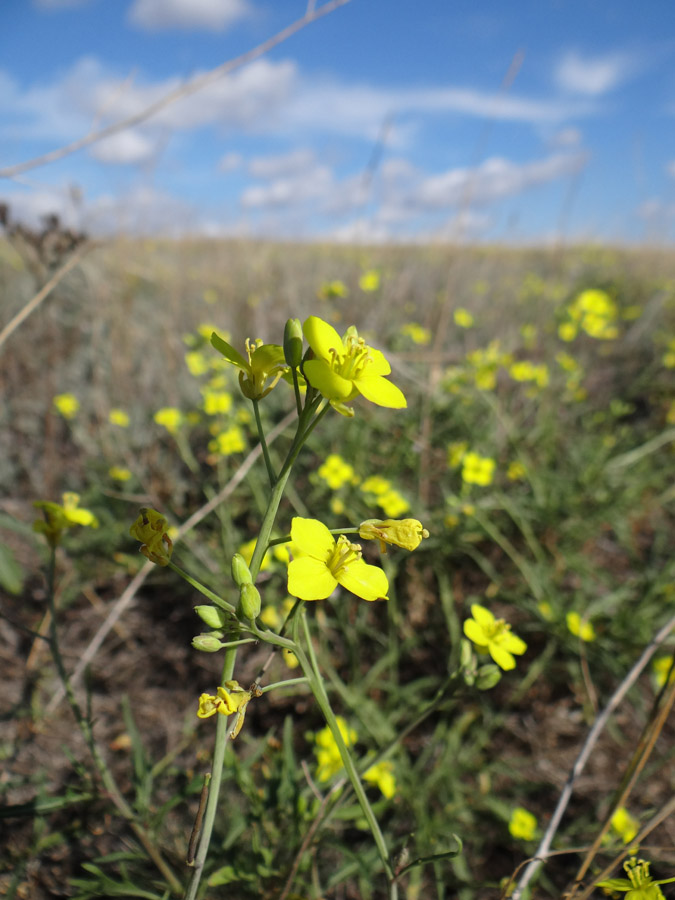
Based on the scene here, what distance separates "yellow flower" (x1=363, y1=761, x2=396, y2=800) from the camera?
1490mm

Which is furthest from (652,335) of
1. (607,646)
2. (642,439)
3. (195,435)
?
(195,435)

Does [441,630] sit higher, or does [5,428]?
[5,428]

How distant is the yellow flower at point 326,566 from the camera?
70 centimetres

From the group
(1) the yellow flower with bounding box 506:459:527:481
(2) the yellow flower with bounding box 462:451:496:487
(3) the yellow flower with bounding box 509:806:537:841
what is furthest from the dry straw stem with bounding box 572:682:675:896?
(1) the yellow flower with bounding box 506:459:527:481

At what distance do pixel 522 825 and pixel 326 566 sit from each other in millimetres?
1516

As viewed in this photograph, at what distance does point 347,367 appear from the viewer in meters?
0.77

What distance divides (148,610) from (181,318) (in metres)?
3.50

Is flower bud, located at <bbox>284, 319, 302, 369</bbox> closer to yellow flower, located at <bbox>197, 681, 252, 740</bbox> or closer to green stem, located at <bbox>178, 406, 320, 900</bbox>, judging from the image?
green stem, located at <bbox>178, 406, 320, 900</bbox>

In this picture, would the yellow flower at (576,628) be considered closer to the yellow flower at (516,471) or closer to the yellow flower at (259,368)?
the yellow flower at (516,471)

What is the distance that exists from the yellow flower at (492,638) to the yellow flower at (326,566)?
35cm

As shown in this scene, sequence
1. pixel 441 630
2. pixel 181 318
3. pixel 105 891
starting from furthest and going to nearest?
pixel 181 318 < pixel 441 630 < pixel 105 891

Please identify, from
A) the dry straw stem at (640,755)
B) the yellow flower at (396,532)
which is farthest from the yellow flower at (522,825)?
the yellow flower at (396,532)

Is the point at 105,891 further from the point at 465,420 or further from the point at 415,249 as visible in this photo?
the point at 415,249

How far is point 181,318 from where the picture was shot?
17.3 feet
